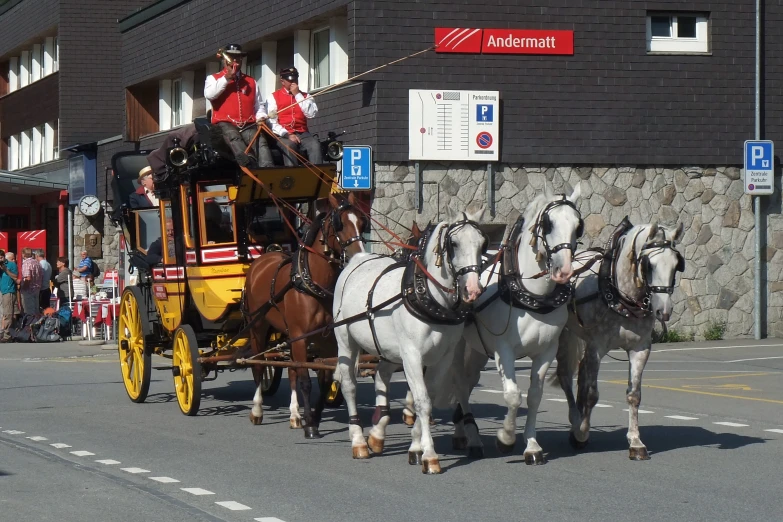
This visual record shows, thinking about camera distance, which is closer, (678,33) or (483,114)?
(483,114)

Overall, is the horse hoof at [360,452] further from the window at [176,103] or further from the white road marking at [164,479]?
the window at [176,103]

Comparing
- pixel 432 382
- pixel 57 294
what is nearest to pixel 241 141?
pixel 432 382

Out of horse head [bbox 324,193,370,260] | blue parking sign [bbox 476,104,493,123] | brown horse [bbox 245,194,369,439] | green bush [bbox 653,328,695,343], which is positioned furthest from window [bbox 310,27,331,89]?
horse head [bbox 324,193,370,260]

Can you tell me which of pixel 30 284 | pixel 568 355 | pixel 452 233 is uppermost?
pixel 452 233

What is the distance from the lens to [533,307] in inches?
370

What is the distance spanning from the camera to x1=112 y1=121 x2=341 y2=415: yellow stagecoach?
13.2m

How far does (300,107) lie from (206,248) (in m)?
1.82

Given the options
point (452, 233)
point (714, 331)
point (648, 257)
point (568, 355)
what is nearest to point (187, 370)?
point (568, 355)

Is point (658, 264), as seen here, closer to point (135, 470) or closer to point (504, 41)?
point (135, 470)

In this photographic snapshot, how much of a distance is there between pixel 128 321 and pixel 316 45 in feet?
40.6

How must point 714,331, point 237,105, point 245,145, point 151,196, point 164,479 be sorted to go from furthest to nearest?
point 714,331 → point 151,196 → point 237,105 → point 245,145 → point 164,479

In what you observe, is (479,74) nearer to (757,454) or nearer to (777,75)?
(777,75)

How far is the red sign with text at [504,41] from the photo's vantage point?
925 inches

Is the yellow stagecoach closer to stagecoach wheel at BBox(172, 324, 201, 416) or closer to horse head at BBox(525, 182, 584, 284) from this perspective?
stagecoach wheel at BBox(172, 324, 201, 416)
